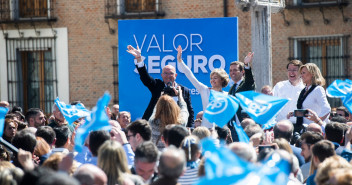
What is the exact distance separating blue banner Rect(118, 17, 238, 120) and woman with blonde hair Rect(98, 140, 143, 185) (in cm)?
442

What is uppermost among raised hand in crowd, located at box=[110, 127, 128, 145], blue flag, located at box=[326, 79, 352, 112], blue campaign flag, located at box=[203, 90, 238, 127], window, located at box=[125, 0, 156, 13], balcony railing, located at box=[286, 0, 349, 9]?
window, located at box=[125, 0, 156, 13]

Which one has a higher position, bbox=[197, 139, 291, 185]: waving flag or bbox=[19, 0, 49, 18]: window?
bbox=[19, 0, 49, 18]: window

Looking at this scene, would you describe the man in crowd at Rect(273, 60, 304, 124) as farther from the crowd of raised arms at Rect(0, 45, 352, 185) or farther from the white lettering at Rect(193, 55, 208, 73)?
the white lettering at Rect(193, 55, 208, 73)

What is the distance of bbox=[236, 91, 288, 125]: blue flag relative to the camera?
23.4 ft

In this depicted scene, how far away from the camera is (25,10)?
843 inches

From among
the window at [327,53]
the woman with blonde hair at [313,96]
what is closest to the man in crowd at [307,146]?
the woman with blonde hair at [313,96]

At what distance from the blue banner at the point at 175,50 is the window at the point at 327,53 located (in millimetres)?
9416

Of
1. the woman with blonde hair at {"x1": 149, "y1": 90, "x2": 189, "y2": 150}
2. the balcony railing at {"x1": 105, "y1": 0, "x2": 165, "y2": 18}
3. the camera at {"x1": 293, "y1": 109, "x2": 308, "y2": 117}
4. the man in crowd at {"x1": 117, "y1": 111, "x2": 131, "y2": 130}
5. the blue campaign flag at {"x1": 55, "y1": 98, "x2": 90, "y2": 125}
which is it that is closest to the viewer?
the woman with blonde hair at {"x1": 149, "y1": 90, "x2": 189, "y2": 150}

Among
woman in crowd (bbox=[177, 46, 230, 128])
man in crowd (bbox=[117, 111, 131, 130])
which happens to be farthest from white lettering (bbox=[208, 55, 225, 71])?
man in crowd (bbox=[117, 111, 131, 130])

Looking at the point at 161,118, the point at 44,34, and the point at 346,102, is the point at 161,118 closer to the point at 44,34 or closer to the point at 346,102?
the point at 346,102

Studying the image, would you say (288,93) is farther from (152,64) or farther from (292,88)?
(152,64)

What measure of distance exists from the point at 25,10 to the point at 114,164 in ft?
55.7

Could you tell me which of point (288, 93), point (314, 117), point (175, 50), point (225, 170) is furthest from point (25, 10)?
point (225, 170)

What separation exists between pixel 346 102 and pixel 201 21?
8.02ft
